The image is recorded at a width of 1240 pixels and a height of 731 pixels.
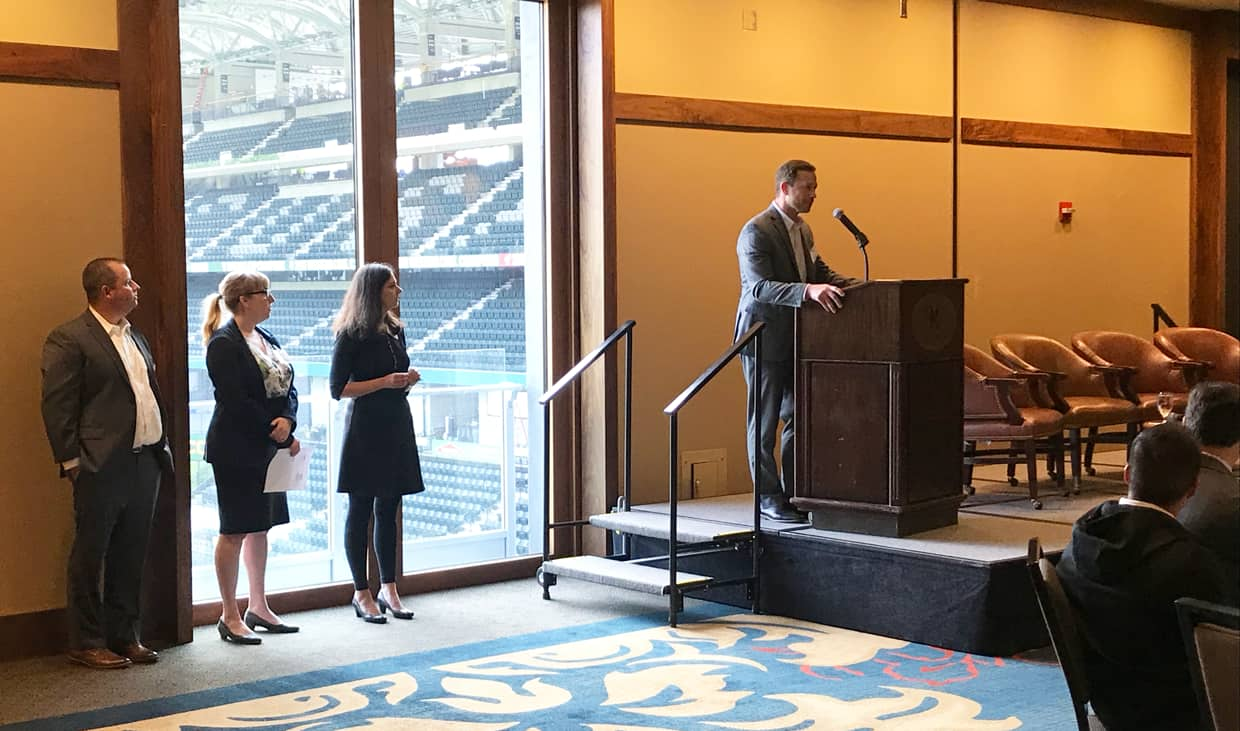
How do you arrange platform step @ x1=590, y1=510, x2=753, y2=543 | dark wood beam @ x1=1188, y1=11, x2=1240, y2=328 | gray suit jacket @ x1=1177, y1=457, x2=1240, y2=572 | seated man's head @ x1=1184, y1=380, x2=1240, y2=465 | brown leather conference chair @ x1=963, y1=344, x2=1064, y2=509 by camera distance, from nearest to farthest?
gray suit jacket @ x1=1177, y1=457, x2=1240, y2=572 → seated man's head @ x1=1184, y1=380, x2=1240, y2=465 → platform step @ x1=590, y1=510, x2=753, y2=543 → brown leather conference chair @ x1=963, y1=344, x2=1064, y2=509 → dark wood beam @ x1=1188, y1=11, x2=1240, y2=328

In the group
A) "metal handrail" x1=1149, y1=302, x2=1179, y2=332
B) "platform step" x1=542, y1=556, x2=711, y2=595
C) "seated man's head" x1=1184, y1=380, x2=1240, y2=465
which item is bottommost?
"platform step" x1=542, y1=556, x2=711, y2=595

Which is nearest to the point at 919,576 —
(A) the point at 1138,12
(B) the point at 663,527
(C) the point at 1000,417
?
(B) the point at 663,527

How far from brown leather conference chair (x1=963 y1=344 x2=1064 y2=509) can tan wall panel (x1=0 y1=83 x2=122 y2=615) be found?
12.2 ft

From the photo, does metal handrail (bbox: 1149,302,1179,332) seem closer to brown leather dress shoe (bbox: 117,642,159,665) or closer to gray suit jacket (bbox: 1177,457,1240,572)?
brown leather dress shoe (bbox: 117,642,159,665)

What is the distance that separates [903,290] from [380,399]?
2.01 metres

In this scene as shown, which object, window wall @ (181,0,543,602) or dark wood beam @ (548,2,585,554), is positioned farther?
dark wood beam @ (548,2,585,554)

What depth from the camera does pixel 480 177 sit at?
6555 millimetres

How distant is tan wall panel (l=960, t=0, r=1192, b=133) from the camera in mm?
8266

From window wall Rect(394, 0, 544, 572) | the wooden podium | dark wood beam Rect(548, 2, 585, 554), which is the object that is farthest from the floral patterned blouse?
the wooden podium

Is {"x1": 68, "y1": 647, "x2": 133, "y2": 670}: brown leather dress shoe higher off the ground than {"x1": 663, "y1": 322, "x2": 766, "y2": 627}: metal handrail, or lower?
lower

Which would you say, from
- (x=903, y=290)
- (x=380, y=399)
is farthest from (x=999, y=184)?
(x=380, y=399)

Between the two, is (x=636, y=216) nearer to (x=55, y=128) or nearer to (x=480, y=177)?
(x=480, y=177)

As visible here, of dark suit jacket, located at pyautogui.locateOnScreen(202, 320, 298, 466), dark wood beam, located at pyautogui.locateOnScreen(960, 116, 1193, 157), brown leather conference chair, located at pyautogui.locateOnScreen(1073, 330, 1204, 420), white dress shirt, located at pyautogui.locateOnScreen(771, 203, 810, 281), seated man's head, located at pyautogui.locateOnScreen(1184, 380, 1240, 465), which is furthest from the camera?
dark wood beam, located at pyautogui.locateOnScreen(960, 116, 1193, 157)

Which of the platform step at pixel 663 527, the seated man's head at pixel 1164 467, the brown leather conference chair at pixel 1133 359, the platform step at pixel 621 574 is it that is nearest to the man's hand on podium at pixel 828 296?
the platform step at pixel 663 527
